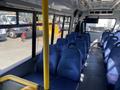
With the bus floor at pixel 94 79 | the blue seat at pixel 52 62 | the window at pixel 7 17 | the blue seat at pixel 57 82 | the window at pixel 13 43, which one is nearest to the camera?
the window at pixel 7 17

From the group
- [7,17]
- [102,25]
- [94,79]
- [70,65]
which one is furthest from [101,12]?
[7,17]

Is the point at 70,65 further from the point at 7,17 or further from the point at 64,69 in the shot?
the point at 7,17

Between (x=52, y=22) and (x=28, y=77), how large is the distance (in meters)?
2.10

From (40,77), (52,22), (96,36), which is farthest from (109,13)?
(40,77)

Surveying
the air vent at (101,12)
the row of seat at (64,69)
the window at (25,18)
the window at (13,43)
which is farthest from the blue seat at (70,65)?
the air vent at (101,12)

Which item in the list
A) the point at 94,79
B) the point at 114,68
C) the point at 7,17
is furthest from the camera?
the point at 94,79

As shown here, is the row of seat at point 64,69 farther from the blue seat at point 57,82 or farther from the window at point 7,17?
the window at point 7,17

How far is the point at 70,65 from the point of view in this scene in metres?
3.07

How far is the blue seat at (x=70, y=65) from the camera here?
3031 mm

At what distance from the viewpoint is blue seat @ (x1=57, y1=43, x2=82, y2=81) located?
3.03m

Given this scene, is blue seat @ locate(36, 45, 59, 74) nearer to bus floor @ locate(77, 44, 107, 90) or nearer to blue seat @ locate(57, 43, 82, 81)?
blue seat @ locate(57, 43, 82, 81)

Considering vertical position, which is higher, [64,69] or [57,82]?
[64,69]

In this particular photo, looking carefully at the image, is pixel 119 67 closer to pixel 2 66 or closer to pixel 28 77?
pixel 28 77

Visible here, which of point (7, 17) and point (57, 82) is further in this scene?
point (57, 82)
